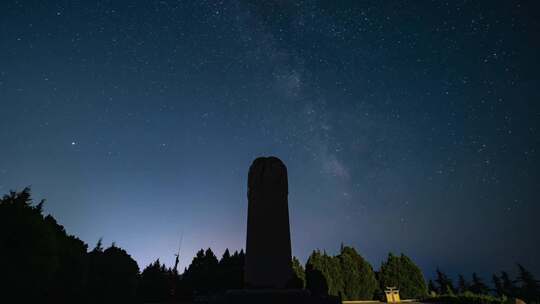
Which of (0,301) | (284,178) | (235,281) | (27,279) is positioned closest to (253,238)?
(284,178)

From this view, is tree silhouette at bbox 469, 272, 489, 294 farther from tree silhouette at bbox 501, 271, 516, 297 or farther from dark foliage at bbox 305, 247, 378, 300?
dark foliage at bbox 305, 247, 378, 300

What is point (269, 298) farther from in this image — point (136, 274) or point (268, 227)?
point (136, 274)

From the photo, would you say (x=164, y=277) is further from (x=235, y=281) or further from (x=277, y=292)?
(x=277, y=292)

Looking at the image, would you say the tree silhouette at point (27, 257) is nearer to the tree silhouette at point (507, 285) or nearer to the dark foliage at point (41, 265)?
the dark foliage at point (41, 265)

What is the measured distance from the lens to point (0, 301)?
19.7 meters

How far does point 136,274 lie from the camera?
4675cm

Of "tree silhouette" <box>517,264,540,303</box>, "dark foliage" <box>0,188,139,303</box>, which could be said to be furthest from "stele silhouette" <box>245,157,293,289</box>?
"tree silhouette" <box>517,264,540,303</box>

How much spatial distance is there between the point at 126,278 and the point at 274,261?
38616mm

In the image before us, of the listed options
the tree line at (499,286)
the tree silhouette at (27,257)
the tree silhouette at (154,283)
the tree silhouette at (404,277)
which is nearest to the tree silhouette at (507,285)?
the tree line at (499,286)

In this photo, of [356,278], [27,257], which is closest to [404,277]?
[356,278]

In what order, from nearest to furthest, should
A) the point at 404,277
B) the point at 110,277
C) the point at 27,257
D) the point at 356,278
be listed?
the point at 27,257 → the point at 110,277 → the point at 356,278 → the point at 404,277

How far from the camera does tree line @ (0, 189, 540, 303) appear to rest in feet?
77.4

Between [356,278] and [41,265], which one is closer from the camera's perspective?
[41,265]

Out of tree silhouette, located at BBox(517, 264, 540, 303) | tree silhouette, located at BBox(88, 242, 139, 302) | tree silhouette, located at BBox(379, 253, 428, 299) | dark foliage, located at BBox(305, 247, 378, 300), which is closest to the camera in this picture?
tree silhouette, located at BBox(88, 242, 139, 302)
